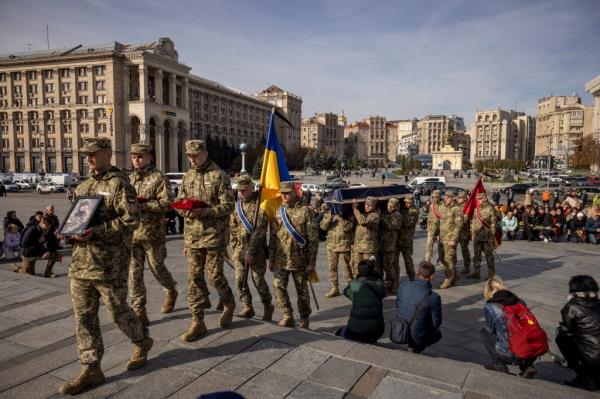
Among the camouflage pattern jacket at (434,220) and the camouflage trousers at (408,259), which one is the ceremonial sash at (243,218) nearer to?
the camouflage trousers at (408,259)

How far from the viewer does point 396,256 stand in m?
8.69

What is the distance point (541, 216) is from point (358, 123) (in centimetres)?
17185

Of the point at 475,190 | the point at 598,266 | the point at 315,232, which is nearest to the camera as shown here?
the point at 315,232

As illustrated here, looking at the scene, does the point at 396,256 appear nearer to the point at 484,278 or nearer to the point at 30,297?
the point at 484,278

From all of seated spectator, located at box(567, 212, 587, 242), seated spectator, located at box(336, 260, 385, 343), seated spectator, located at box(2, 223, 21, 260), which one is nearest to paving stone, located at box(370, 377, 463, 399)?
seated spectator, located at box(336, 260, 385, 343)

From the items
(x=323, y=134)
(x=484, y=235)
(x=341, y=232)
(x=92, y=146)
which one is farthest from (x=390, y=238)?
(x=323, y=134)

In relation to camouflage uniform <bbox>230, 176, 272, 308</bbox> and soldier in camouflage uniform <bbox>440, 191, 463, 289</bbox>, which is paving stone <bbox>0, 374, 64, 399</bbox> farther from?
soldier in camouflage uniform <bbox>440, 191, 463, 289</bbox>

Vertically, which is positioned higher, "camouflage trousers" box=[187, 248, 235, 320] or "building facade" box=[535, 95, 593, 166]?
"building facade" box=[535, 95, 593, 166]

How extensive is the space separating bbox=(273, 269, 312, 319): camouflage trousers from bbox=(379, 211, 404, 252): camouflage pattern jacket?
2.85 m

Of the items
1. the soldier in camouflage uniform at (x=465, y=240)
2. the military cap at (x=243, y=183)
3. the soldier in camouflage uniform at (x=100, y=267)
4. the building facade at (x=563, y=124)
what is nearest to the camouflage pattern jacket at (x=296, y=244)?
the military cap at (x=243, y=183)

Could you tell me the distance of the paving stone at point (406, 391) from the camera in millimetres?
3549

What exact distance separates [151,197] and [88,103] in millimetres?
71669

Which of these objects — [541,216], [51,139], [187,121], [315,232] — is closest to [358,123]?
[187,121]

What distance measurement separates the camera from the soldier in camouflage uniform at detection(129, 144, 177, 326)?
5.12m
